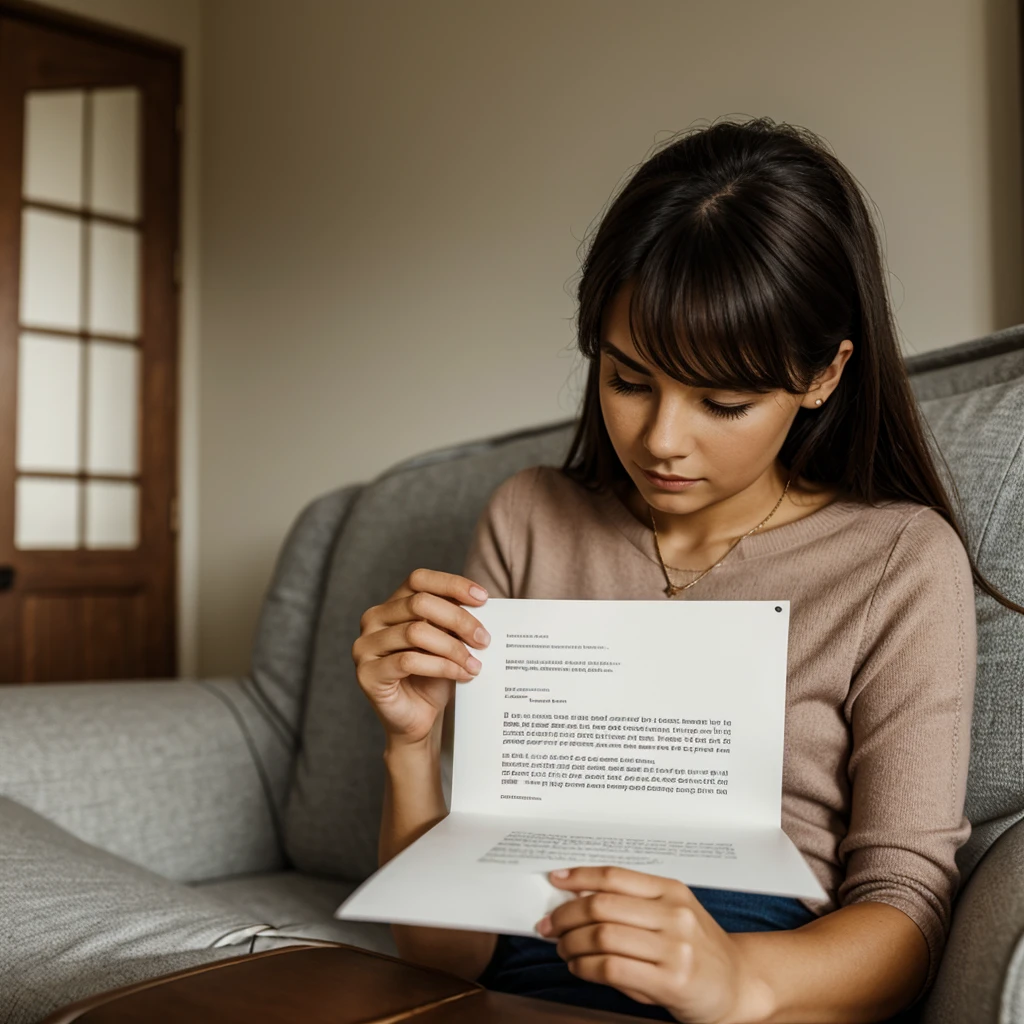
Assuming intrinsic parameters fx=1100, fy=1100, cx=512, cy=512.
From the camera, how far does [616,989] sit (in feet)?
2.75

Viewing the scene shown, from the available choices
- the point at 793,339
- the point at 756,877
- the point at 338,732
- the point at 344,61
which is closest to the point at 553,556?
the point at 793,339

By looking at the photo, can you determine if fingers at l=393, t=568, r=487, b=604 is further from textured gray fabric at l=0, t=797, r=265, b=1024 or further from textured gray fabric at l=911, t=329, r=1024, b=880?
textured gray fabric at l=911, t=329, r=1024, b=880

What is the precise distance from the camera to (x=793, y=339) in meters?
0.89

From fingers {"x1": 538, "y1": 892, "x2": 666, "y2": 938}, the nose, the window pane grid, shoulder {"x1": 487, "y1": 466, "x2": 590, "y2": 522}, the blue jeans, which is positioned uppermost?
the window pane grid

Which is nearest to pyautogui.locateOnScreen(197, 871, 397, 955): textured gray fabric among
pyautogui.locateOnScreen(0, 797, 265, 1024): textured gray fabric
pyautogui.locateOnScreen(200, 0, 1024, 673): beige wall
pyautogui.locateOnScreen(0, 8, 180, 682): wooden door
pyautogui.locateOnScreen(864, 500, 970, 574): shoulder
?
pyautogui.locateOnScreen(0, 797, 265, 1024): textured gray fabric

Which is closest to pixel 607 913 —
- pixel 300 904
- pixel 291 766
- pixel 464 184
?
pixel 300 904

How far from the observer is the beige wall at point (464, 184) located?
6.05 feet

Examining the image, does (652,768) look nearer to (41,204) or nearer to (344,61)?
(344,61)

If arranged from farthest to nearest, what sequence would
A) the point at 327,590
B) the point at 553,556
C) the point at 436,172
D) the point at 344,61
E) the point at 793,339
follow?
the point at 344,61, the point at 436,172, the point at 327,590, the point at 553,556, the point at 793,339

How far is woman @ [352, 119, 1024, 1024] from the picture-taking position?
840 mm

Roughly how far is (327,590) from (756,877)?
1155 mm

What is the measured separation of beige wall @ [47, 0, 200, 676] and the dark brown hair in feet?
8.98

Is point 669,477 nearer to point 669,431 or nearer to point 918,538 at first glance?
point 669,431

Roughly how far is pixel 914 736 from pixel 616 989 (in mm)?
303
